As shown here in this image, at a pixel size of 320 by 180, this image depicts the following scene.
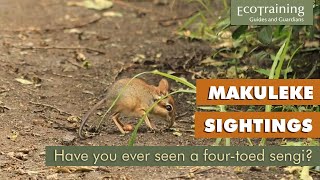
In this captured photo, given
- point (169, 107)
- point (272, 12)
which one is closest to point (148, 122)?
point (169, 107)

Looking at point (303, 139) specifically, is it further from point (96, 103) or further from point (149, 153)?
point (96, 103)

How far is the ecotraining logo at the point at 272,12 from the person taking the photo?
372 centimetres

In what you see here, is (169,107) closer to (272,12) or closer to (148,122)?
(148,122)

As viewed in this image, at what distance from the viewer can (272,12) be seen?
3725 mm

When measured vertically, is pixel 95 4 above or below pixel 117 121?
above

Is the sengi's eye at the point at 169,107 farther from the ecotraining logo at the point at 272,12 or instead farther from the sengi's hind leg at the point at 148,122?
the ecotraining logo at the point at 272,12

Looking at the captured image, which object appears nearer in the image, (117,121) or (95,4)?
(117,121)

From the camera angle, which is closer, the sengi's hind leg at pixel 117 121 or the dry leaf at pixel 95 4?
the sengi's hind leg at pixel 117 121

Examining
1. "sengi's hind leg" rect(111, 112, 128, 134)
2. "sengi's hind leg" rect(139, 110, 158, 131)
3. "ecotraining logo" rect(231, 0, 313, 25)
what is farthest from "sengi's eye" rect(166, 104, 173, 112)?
"ecotraining logo" rect(231, 0, 313, 25)

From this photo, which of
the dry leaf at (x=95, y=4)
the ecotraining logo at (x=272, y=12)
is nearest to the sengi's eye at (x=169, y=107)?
the ecotraining logo at (x=272, y=12)

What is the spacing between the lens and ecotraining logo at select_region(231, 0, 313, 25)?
3717 mm

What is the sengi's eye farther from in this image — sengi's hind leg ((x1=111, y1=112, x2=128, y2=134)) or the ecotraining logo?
the ecotraining logo

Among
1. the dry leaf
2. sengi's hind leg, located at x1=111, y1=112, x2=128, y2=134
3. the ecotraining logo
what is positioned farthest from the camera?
the dry leaf

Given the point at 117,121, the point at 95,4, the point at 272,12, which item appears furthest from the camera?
the point at 95,4
